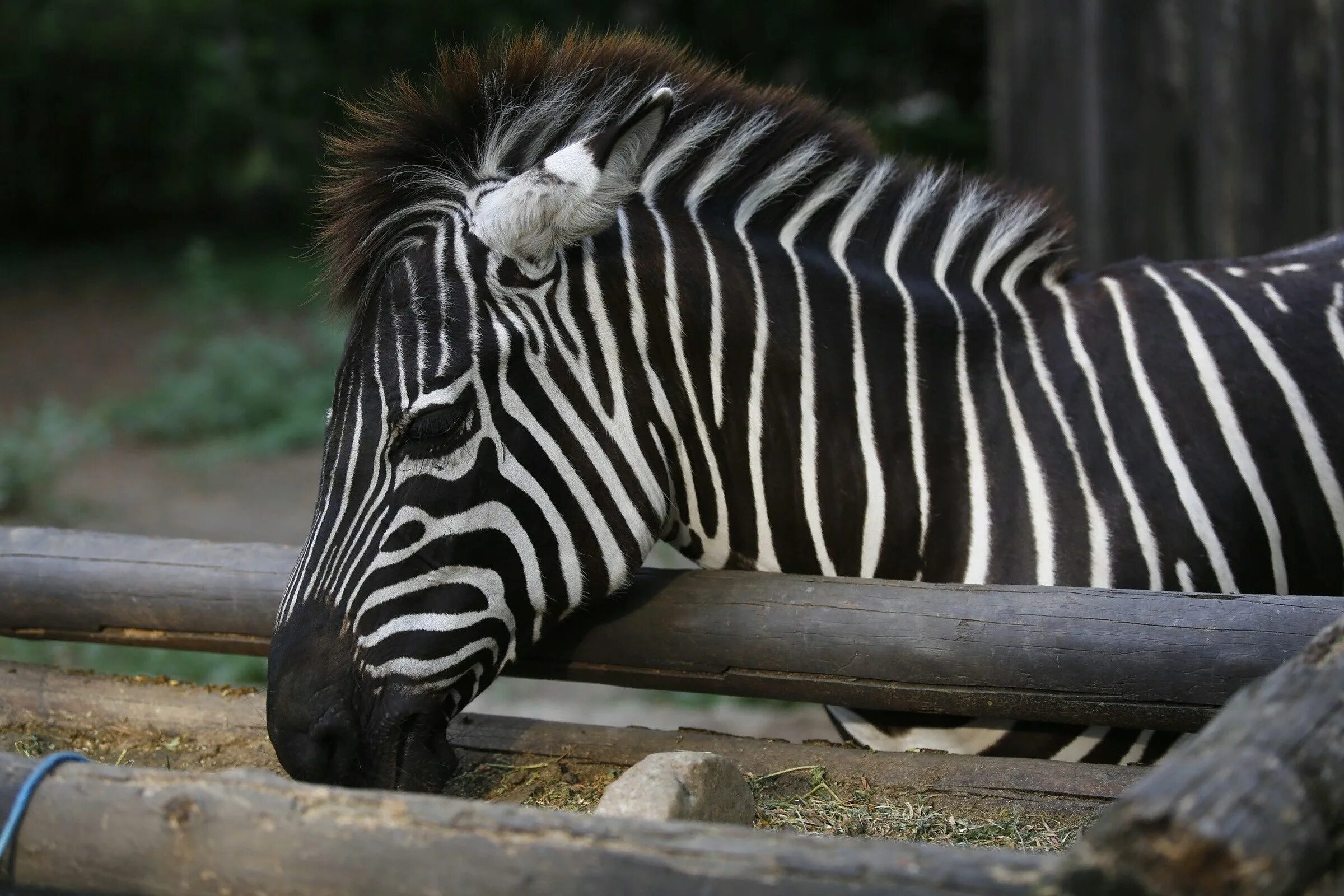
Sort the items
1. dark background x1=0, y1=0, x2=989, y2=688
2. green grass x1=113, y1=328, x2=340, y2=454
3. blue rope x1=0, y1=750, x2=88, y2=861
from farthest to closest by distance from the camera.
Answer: dark background x1=0, y1=0, x2=989, y2=688 < green grass x1=113, y1=328, x2=340, y2=454 < blue rope x1=0, y1=750, x2=88, y2=861

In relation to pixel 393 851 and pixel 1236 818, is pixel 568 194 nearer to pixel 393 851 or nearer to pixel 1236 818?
pixel 393 851

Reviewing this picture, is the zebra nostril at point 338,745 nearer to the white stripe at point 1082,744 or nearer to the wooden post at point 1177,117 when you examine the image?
the white stripe at point 1082,744

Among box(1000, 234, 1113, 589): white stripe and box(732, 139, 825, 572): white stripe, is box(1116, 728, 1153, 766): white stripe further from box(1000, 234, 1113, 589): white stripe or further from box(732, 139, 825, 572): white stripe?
box(732, 139, 825, 572): white stripe

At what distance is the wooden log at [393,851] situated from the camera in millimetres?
1373

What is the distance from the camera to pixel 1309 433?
266 centimetres

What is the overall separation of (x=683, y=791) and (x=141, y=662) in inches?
200

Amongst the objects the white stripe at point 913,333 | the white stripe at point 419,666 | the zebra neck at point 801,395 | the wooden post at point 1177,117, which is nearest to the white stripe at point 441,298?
the zebra neck at point 801,395

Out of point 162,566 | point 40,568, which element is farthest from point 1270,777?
point 40,568

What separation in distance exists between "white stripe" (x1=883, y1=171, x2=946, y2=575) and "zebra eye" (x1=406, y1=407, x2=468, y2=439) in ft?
3.40

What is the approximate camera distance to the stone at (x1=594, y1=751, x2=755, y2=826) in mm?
1970

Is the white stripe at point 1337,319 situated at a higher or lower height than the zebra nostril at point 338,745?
higher

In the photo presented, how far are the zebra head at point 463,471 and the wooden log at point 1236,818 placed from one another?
52.2 inches

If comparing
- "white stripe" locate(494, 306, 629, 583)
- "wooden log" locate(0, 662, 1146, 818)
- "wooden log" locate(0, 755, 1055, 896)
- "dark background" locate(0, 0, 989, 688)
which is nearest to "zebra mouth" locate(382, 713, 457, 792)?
"wooden log" locate(0, 662, 1146, 818)

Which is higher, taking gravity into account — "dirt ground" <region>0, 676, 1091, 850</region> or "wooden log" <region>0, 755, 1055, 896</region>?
"wooden log" <region>0, 755, 1055, 896</region>
